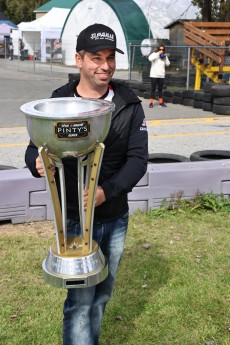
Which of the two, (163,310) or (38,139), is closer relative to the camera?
(38,139)

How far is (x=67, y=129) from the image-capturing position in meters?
1.92

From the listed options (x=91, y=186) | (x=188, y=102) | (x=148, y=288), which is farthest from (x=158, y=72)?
(x=91, y=186)

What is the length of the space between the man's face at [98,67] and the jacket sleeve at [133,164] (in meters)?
0.23

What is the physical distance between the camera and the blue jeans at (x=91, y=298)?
8.04 feet

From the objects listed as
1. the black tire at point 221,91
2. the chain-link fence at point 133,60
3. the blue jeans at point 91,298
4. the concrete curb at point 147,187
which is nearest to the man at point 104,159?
the blue jeans at point 91,298

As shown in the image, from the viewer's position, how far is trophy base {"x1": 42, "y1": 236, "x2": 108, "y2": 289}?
7.04 feet

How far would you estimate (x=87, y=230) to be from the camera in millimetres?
2201

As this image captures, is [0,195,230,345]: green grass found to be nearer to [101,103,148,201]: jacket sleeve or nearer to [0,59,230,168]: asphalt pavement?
[101,103,148,201]: jacket sleeve

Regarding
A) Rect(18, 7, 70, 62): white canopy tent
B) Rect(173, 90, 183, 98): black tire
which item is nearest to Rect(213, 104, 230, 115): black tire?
Rect(173, 90, 183, 98): black tire

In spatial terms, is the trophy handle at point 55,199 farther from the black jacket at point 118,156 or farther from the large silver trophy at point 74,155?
the black jacket at point 118,156

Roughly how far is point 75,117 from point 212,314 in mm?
2104

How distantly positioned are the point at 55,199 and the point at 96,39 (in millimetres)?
763

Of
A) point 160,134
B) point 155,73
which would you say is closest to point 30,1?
point 155,73

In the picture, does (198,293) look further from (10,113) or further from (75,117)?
(10,113)
